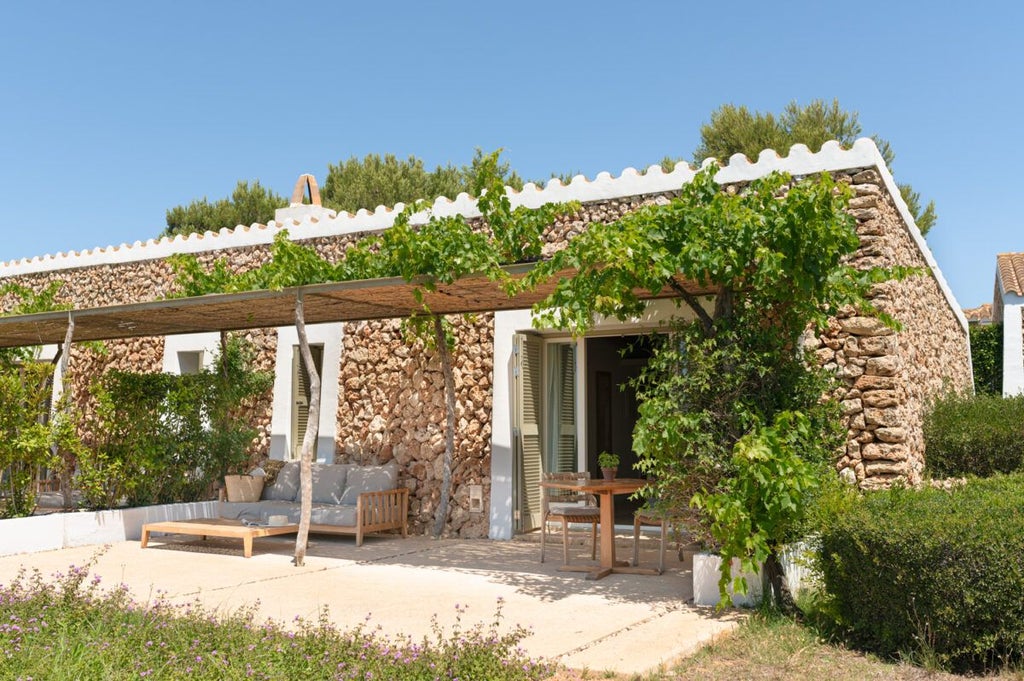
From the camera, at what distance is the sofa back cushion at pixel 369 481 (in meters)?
9.59

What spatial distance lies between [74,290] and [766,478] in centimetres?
1153

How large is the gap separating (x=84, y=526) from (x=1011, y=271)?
52.0 feet

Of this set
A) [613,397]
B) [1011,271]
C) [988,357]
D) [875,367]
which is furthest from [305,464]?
[1011,271]

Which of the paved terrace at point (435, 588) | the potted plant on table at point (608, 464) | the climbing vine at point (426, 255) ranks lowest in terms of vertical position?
the paved terrace at point (435, 588)

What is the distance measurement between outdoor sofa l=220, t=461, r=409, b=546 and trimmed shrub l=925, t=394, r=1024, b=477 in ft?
18.0

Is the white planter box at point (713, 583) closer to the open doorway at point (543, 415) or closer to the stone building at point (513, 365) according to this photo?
the stone building at point (513, 365)

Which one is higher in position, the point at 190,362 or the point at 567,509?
the point at 190,362

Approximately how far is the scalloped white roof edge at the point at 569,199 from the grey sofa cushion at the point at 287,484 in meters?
2.86

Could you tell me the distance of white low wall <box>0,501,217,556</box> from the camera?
27.8 ft

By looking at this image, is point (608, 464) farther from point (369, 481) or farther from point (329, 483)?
point (329, 483)

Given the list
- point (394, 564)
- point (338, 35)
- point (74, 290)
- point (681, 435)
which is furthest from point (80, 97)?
point (681, 435)

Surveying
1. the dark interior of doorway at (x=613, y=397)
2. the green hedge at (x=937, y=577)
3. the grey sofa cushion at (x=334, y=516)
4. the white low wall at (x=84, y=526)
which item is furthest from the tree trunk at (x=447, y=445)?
the green hedge at (x=937, y=577)

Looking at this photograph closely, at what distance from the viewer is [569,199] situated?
9.56 meters

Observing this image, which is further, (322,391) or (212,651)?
(322,391)
